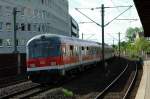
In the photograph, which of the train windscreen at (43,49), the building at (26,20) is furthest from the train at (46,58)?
the building at (26,20)

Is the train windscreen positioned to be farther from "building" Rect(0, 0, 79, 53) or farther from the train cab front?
"building" Rect(0, 0, 79, 53)

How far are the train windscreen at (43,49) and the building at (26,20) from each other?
44556 mm

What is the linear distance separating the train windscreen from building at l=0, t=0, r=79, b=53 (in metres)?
44.6

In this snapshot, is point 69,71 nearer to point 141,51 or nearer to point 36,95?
point 36,95

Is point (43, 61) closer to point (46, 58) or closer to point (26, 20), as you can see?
point (46, 58)

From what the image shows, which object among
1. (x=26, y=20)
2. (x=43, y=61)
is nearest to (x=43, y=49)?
(x=43, y=61)

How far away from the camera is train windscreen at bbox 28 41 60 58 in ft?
86.8

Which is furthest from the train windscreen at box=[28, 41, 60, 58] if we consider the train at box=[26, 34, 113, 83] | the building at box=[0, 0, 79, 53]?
the building at box=[0, 0, 79, 53]

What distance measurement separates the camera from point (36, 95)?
21688mm

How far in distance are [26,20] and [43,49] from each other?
61182 mm

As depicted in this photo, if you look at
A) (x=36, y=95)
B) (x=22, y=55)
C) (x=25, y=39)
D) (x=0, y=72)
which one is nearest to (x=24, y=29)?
(x=25, y=39)

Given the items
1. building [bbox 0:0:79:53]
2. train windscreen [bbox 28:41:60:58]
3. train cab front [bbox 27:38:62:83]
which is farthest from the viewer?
building [bbox 0:0:79:53]

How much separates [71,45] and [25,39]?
187 feet

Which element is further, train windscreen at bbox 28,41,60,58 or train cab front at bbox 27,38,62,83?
train windscreen at bbox 28,41,60,58
